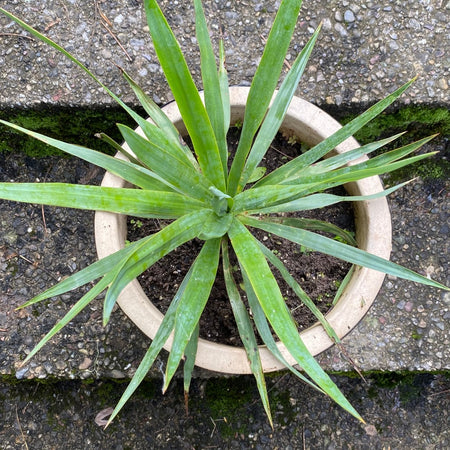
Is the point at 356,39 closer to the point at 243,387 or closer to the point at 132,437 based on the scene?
the point at 243,387

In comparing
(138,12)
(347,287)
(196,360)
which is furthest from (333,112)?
(196,360)

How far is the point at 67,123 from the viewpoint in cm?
140

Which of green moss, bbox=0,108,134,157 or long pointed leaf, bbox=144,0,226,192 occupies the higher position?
long pointed leaf, bbox=144,0,226,192

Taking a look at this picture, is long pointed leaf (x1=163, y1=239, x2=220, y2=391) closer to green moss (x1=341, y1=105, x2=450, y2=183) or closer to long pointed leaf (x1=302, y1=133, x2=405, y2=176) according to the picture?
long pointed leaf (x1=302, y1=133, x2=405, y2=176)

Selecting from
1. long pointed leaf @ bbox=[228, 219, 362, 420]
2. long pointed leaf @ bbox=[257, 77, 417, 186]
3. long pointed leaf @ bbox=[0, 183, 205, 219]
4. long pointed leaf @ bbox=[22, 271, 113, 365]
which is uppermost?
long pointed leaf @ bbox=[257, 77, 417, 186]

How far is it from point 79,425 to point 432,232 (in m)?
1.46

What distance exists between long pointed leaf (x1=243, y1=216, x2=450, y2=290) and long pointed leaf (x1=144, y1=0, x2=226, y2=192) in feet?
0.61

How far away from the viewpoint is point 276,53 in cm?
75

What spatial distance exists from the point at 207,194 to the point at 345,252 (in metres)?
0.30

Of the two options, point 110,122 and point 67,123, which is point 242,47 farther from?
point 67,123

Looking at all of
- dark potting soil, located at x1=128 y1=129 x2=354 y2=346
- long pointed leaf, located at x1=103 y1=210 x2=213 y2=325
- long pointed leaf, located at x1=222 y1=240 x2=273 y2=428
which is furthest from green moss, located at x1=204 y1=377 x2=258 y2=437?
long pointed leaf, located at x1=103 y1=210 x2=213 y2=325

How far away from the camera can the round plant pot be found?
3.55 ft

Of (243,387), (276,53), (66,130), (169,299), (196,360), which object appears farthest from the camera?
(243,387)

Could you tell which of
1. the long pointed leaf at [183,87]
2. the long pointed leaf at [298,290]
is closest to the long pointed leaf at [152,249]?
the long pointed leaf at [183,87]
